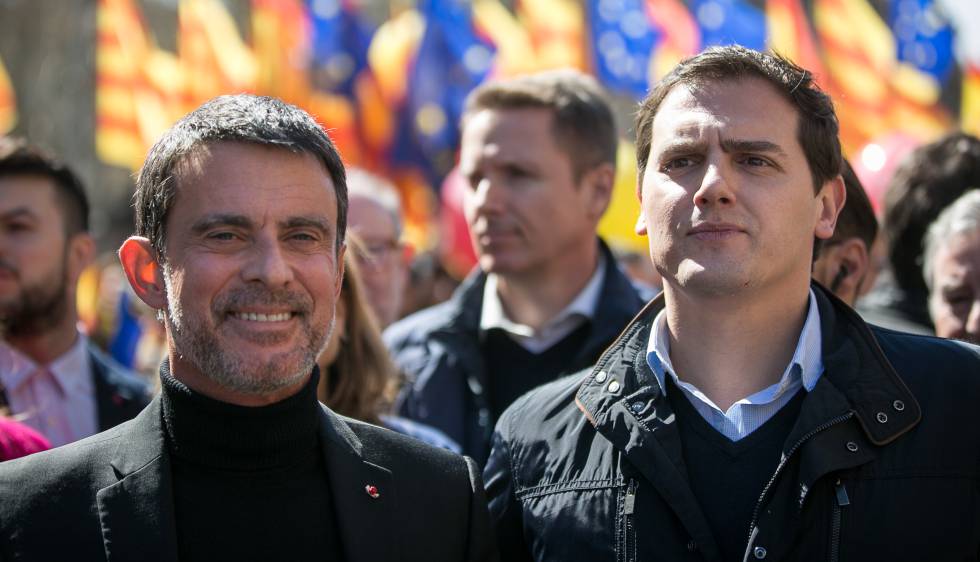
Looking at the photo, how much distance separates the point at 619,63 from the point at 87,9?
51.6ft

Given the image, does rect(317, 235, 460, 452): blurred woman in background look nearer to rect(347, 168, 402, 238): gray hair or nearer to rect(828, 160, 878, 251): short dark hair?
rect(347, 168, 402, 238): gray hair

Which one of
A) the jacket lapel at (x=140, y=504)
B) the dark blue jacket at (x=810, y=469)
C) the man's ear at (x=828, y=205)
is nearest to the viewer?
the jacket lapel at (x=140, y=504)

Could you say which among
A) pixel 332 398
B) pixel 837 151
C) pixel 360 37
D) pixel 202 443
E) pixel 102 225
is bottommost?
pixel 102 225

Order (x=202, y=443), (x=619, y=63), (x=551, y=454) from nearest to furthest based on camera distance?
(x=202, y=443) < (x=551, y=454) < (x=619, y=63)

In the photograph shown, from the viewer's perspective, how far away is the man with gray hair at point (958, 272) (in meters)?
3.74

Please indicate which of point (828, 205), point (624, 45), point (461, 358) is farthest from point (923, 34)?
point (828, 205)

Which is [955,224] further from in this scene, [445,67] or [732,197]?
[445,67]

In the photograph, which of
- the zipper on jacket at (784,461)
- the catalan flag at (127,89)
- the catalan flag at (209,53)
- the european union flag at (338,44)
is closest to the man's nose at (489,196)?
the zipper on jacket at (784,461)

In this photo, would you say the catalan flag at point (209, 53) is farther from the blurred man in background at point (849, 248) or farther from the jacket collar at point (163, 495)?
the jacket collar at point (163, 495)

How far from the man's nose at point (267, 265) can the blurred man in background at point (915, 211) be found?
276cm

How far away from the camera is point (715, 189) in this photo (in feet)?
9.05

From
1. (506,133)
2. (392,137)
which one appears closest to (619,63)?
(392,137)

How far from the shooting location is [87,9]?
72.4ft

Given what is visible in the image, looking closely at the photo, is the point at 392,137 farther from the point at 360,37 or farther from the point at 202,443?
the point at 202,443
